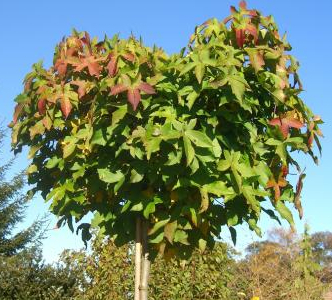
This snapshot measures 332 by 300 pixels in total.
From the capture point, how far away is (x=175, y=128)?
117 inches

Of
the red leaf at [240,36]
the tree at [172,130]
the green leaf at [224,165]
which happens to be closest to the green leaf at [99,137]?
the tree at [172,130]

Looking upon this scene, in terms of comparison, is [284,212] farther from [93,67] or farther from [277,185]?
[93,67]

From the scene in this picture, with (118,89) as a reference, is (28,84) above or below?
above

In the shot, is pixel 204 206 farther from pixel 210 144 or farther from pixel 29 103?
pixel 29 103

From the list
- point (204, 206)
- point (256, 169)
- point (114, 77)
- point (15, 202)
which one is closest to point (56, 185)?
point (114, 77)

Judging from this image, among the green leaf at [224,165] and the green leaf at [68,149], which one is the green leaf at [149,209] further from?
the green leaf at [68,149]

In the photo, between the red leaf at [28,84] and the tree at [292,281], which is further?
the tree at [292,281]

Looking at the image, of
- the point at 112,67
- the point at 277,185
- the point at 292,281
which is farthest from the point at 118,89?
the point at 292,281

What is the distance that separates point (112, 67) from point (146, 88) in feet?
1.02

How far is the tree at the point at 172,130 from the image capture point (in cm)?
308

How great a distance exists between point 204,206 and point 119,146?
0.64 meters

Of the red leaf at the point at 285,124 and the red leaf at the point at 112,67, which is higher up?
the red leaf at the point at 112,67

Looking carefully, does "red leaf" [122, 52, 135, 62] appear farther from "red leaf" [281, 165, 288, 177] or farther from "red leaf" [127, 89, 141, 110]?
"red leaf" [281, 165, 288, 177]

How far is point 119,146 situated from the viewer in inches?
126
